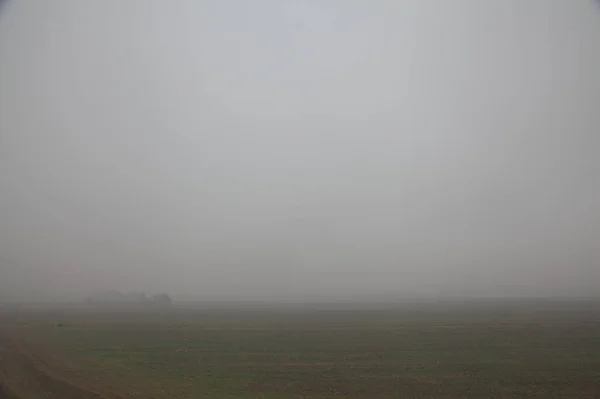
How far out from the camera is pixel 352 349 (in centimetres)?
1000

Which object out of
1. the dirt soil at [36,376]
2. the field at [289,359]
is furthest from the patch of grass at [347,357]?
the dirt soil at [36,376]

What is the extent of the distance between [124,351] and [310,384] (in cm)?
489

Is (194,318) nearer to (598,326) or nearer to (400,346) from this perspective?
(400,346)

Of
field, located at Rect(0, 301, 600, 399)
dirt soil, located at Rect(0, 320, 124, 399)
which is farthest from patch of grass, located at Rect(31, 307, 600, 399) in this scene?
dirt soil, located at Rect(0, 320, 124, 399)

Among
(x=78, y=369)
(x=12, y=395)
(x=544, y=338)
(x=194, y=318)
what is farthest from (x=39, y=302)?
(x=544, y=338)

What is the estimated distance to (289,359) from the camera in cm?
934

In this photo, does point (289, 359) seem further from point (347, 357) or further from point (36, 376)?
point (36, 376)

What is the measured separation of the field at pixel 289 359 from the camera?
7023 millimetres

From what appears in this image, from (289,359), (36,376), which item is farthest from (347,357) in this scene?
(36,376)

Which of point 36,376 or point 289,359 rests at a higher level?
point 36,376

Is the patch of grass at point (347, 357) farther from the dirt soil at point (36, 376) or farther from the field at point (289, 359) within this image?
the dirt soil at point (36, 376)

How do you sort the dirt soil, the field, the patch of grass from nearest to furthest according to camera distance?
the dirt soil → the field → the patch of grass

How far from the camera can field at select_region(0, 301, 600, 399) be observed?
23.0ft

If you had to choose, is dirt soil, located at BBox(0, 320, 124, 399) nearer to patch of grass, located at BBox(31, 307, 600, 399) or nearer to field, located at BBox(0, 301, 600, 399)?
field, located at BBox(0, 301, 600, 399)
